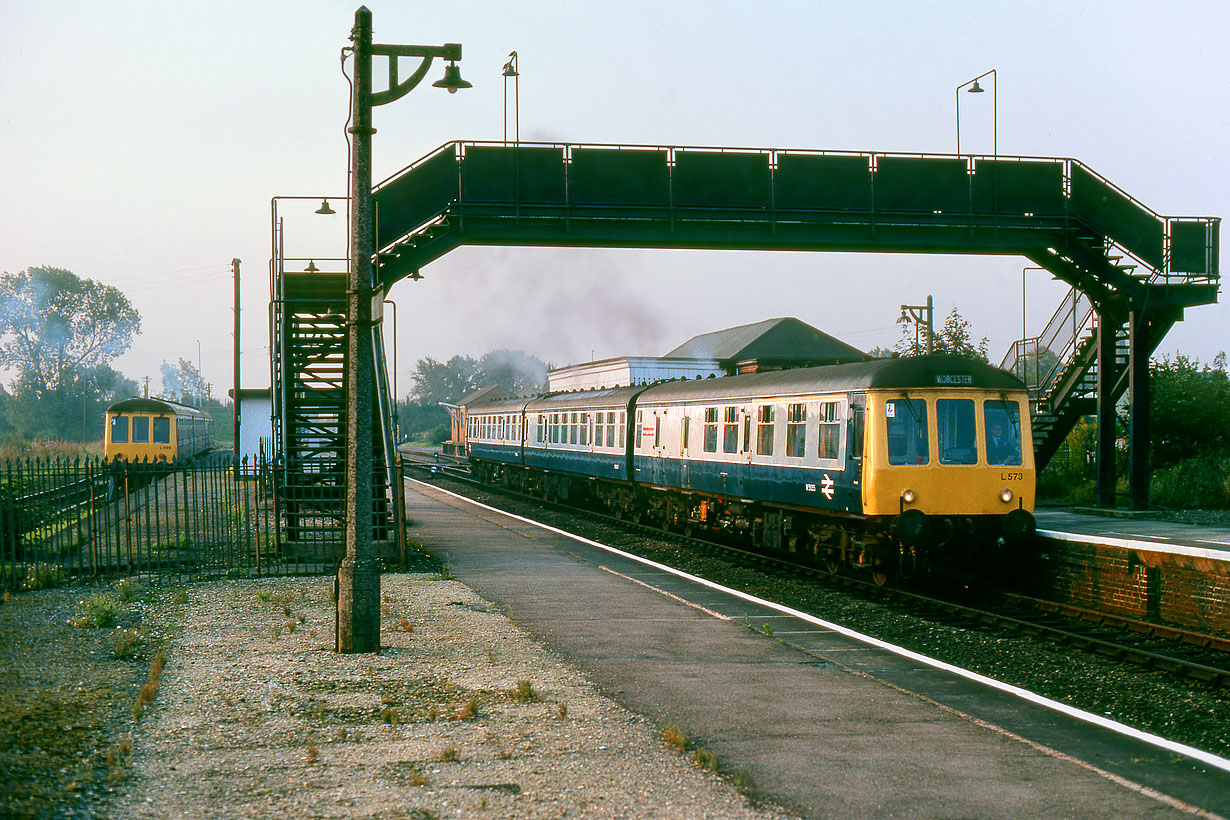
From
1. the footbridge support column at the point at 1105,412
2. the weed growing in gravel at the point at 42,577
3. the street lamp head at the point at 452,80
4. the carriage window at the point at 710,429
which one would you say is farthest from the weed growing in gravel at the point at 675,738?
the footbridge support column at the point at 1105,412

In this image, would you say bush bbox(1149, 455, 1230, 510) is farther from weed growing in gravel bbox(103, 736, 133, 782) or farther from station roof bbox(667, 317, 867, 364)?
station roof bbox(667, 317, 867, 364)

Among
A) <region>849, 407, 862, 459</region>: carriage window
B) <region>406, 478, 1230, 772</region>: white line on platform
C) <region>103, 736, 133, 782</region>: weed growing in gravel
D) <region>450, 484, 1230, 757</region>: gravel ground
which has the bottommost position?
<region>450, 484, 1230, 757</region>: gravel ground

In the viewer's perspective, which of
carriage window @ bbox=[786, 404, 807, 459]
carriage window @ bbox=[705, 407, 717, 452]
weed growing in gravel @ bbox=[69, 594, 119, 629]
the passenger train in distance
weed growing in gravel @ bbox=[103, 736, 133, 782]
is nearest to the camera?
weed growing in gravel @ bbox=[103, 736, 133, 782]

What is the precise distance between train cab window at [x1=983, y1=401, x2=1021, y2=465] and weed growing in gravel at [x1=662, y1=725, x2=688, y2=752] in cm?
874

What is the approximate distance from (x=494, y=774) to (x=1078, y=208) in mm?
21424

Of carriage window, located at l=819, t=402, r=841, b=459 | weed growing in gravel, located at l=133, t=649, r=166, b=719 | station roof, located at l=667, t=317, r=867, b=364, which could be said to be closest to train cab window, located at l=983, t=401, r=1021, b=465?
carriage window, located at l=819, t=402, r=841, b=459

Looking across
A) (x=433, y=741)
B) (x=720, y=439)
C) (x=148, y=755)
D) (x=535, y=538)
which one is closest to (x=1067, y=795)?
(x=433, y=741)

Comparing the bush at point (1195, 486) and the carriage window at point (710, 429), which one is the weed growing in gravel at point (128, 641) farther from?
the bush at point (1195, 486)

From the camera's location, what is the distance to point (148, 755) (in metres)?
6.64

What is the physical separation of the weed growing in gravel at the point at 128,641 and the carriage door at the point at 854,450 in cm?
863

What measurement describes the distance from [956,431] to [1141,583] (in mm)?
2838

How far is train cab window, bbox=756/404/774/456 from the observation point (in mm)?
17594

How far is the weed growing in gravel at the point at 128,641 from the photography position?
379 inches

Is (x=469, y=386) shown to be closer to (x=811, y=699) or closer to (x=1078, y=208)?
(x=1078, y=208)
